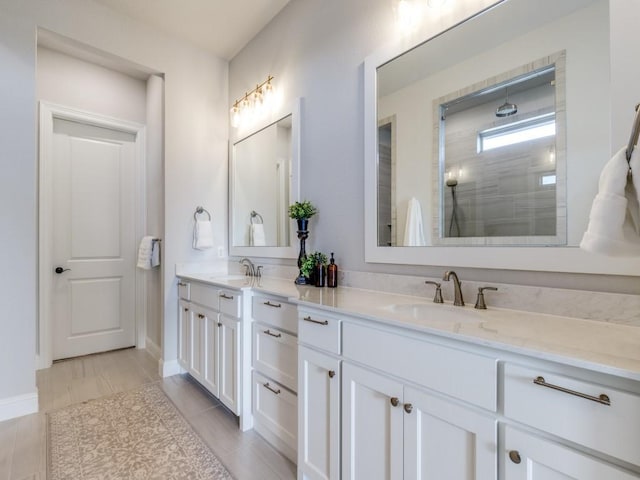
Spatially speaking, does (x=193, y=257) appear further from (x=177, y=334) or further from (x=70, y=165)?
(x=70, y=165)

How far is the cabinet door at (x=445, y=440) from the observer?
836 mm

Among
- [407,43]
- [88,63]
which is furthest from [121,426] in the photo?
[88,63]

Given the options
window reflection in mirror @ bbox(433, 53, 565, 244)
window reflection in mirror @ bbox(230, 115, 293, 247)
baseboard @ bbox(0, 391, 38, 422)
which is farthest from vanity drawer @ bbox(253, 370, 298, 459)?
baseboard @ bbox(0, 391, 38, 422)

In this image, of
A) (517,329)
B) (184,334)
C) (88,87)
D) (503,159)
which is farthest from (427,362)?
(88,87)

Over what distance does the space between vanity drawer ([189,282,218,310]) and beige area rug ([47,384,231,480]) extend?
2.43 feet

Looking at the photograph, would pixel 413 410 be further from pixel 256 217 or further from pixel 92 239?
pixel 92 239

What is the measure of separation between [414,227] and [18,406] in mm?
2785

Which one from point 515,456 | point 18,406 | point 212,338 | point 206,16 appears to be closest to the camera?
point 515,456

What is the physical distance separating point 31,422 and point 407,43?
3.21m

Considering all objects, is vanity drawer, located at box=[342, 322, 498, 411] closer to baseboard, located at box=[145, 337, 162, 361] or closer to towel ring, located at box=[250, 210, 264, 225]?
towel ring, located at box=[250, 210, 264, 225]

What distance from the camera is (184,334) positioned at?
8.53ft

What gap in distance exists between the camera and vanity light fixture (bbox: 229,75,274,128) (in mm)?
2562

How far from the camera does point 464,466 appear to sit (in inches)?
34.8

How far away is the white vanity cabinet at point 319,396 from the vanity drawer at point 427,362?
0.10 m
